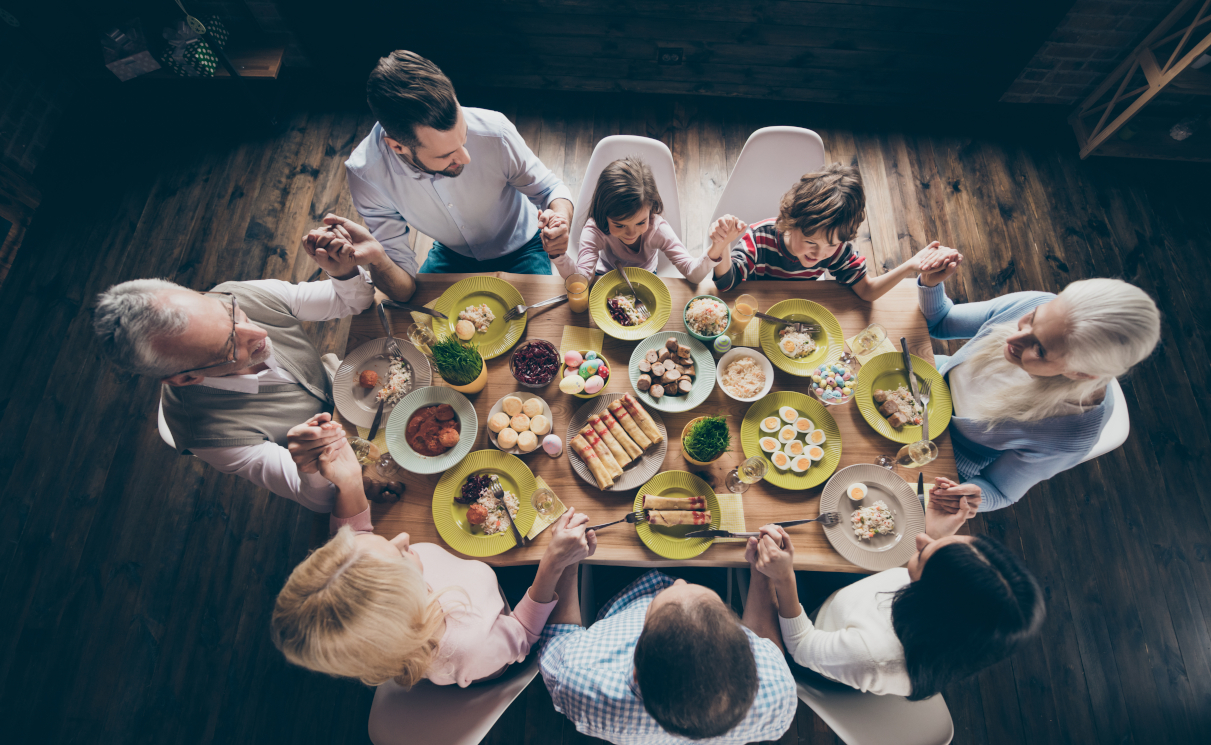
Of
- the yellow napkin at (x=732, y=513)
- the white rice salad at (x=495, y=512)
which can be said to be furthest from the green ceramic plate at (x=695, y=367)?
the white rice salad at (x=495, y=512)

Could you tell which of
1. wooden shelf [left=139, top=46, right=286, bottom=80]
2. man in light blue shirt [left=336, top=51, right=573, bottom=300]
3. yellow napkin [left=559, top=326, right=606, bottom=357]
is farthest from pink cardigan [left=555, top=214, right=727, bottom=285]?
wooden shelf [left=139, top=46, right=286, bottom=80]

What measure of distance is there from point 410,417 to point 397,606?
2.37 feet

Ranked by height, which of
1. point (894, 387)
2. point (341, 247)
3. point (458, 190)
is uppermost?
point (341, 247)

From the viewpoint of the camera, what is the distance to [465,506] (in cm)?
186

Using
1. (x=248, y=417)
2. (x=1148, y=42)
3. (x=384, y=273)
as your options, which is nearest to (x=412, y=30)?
(x=384, y=273)

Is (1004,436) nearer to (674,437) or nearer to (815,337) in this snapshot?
(815,337)

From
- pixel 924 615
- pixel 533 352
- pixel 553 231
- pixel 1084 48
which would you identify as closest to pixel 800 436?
pixel 924 615

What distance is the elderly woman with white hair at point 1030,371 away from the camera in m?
1.59

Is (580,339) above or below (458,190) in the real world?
below

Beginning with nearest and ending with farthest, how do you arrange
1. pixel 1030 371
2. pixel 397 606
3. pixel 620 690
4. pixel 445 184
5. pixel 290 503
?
pixel 397 606 → pixel 620 690 → pixel 1030 371 → pixel 445 184 → pixel 290 503

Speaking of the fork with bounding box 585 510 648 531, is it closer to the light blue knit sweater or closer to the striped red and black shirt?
the striped red and black shirt

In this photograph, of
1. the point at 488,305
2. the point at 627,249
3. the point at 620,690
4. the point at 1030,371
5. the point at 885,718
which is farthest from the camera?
the point at 627,249

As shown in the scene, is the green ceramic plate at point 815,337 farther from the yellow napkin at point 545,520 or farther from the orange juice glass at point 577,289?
the yellow napkin at point 545,520

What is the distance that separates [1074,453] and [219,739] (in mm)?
4295
